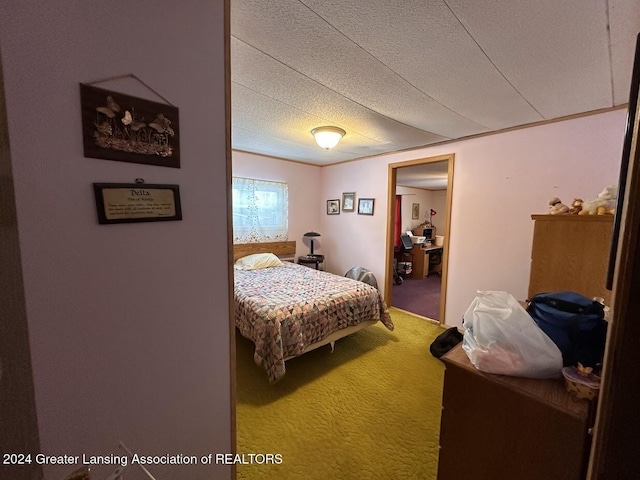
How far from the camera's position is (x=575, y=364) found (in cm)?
98

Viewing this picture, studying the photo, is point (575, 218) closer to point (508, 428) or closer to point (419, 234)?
point (508, 428)

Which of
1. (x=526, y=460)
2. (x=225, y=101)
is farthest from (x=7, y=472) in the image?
(x=526, y=460)

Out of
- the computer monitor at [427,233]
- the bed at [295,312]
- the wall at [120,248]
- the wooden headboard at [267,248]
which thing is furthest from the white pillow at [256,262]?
the computer monitor at [427,233]

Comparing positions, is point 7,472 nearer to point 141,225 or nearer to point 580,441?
point 141,225

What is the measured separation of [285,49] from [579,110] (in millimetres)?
→ 2482

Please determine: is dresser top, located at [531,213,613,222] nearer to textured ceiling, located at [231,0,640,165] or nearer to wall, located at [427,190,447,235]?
textured ceiling, located at [231,0,640,165]

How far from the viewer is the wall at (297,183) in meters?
3.95

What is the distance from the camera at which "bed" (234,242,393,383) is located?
2.03 m

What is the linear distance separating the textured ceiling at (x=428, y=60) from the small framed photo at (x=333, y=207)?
6.64 ft

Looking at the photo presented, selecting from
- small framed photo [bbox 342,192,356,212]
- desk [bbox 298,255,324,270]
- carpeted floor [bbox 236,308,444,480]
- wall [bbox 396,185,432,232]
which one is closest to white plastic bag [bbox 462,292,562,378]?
carpeted floor [bbox 236,308,444,480]

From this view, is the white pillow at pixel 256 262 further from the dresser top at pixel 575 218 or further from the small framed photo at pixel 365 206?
the dresser top at pixel 575 218

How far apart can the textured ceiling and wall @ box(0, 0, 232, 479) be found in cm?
60

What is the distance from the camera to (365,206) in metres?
4.05

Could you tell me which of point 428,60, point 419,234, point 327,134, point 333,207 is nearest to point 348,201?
point 333,207
